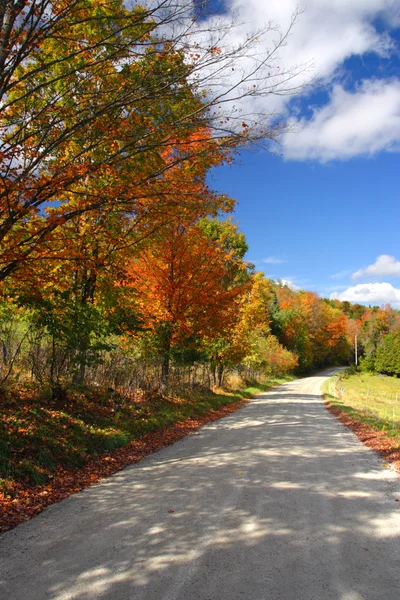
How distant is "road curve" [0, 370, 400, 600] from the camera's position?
A: 3.28 metres

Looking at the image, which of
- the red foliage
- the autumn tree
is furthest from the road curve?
the autumn tree

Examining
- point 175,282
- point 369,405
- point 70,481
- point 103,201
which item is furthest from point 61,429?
point 369,405

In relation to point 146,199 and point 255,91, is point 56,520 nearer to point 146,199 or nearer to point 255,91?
point 146,199

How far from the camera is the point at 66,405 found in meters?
9.09

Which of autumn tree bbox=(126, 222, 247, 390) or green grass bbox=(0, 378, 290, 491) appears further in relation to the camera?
autumn tree bbox=(126, 222, 247, 390)

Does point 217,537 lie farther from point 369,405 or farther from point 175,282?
point 369,405

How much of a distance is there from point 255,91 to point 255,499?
20.4ft

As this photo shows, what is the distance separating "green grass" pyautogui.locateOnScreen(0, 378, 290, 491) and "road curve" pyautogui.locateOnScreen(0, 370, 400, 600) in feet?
3.17

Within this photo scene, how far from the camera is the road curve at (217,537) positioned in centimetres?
328

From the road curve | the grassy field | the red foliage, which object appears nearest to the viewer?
the road curve

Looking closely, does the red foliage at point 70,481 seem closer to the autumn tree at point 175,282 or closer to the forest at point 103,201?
the forest at point 103,201

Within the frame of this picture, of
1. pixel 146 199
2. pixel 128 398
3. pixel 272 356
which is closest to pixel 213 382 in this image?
pixel 128 398

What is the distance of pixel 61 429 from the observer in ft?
25.6

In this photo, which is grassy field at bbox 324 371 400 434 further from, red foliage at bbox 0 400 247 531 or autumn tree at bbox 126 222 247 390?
autumn tree at bbox 126 222 247 390
